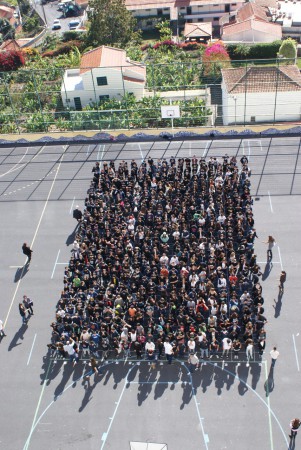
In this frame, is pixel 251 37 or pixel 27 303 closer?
pixel 27 303

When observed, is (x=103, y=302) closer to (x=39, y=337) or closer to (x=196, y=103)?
(x=39, y=337)

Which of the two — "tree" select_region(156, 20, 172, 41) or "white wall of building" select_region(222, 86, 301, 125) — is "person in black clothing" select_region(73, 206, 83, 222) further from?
"tree" select_region(156, 20, 172, 41)

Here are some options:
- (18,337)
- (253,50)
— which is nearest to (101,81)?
(18,337)

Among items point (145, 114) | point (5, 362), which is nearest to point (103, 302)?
point (5, 362)

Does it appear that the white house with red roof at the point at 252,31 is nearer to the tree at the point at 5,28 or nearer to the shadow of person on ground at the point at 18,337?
the tree at the point at 5,28

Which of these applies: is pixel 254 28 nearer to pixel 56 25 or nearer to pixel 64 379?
pixel 56 25

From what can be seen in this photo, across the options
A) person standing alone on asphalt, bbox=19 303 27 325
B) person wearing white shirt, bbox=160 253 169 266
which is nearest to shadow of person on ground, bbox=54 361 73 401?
person standing alone on asphalt, bbox=19 303 27 325
